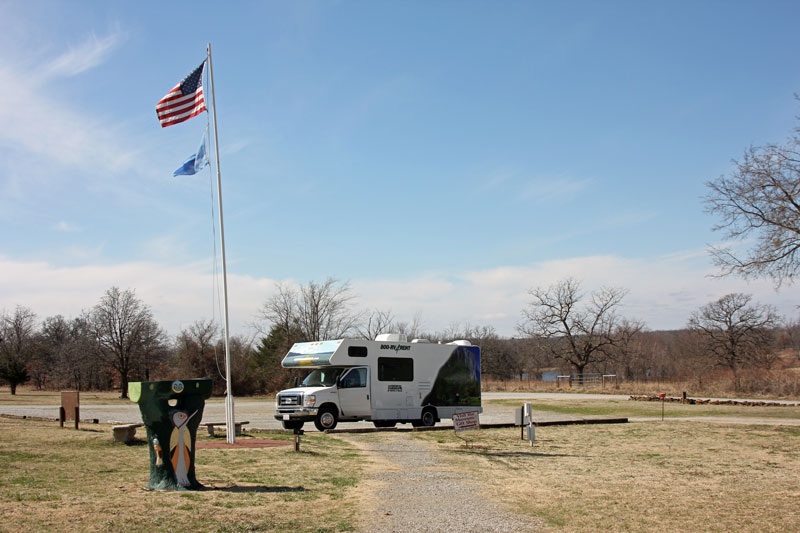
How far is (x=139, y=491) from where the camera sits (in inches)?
342

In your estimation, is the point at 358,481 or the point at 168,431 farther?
the point at 358,481

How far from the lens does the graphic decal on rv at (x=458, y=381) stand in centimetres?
2111

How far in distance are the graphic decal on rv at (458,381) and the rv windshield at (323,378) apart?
10.0 ft

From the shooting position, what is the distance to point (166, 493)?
28.0 feet

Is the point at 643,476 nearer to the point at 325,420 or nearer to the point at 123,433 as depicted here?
the point at 325,420

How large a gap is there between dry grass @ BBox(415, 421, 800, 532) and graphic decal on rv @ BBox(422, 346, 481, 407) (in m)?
2.26

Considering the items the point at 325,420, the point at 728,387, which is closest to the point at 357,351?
the point at 325,420

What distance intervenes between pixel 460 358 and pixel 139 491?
46.3 ft

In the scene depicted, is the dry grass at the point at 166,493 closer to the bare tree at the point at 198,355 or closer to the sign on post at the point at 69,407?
the sign on post at the point at 69,407

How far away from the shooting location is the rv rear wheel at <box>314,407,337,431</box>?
19.0 metres

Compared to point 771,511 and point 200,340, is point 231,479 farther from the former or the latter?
point 200,340

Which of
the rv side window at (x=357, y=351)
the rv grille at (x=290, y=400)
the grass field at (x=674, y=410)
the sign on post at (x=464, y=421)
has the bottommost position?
the grass field at (x=674, y=410)

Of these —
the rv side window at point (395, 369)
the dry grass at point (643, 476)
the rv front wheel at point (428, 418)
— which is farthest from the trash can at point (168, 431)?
the rv front wheel at point (428, 418)

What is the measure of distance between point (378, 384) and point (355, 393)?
801 millimetres
